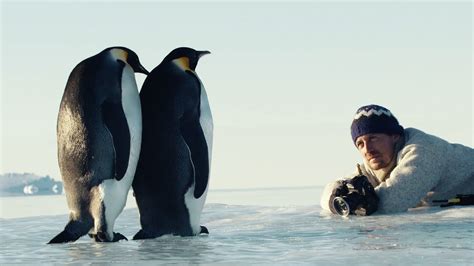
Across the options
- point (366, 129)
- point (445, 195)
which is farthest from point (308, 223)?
point (445, 195)

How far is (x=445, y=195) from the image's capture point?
21.9 ft

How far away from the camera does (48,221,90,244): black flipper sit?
507 centimetres

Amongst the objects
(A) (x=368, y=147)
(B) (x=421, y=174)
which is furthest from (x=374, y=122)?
(B) (x=421, y=174)

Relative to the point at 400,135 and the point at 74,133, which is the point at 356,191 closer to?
the point at 400,135

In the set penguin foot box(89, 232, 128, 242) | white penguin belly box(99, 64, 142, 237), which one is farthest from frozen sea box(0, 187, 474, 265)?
white penguin belly box(99, 64, 142, 237)

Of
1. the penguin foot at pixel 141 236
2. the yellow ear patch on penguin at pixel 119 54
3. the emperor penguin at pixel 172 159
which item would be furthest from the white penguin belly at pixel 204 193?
the yellow ear patch on penguin at pixel 119 54

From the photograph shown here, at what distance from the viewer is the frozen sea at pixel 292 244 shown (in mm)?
3721

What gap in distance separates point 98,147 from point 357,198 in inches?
85.1

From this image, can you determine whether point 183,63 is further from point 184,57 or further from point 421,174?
point 421,174

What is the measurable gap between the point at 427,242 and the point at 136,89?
→ 2.28 m

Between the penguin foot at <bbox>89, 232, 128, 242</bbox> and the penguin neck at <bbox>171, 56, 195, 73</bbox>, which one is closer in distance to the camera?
the penguin foot at <bbox>89, 232, 128, 242</bbox>

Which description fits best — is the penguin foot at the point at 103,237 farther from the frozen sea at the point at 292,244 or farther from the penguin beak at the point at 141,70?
the penguin beak at the point at 141,70

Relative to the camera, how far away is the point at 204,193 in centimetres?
546

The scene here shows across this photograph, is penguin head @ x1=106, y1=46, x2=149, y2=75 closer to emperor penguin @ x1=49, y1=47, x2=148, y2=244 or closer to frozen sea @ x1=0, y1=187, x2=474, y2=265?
emperor penguin @ x1=49, y1=47, x2=148, y2=244
